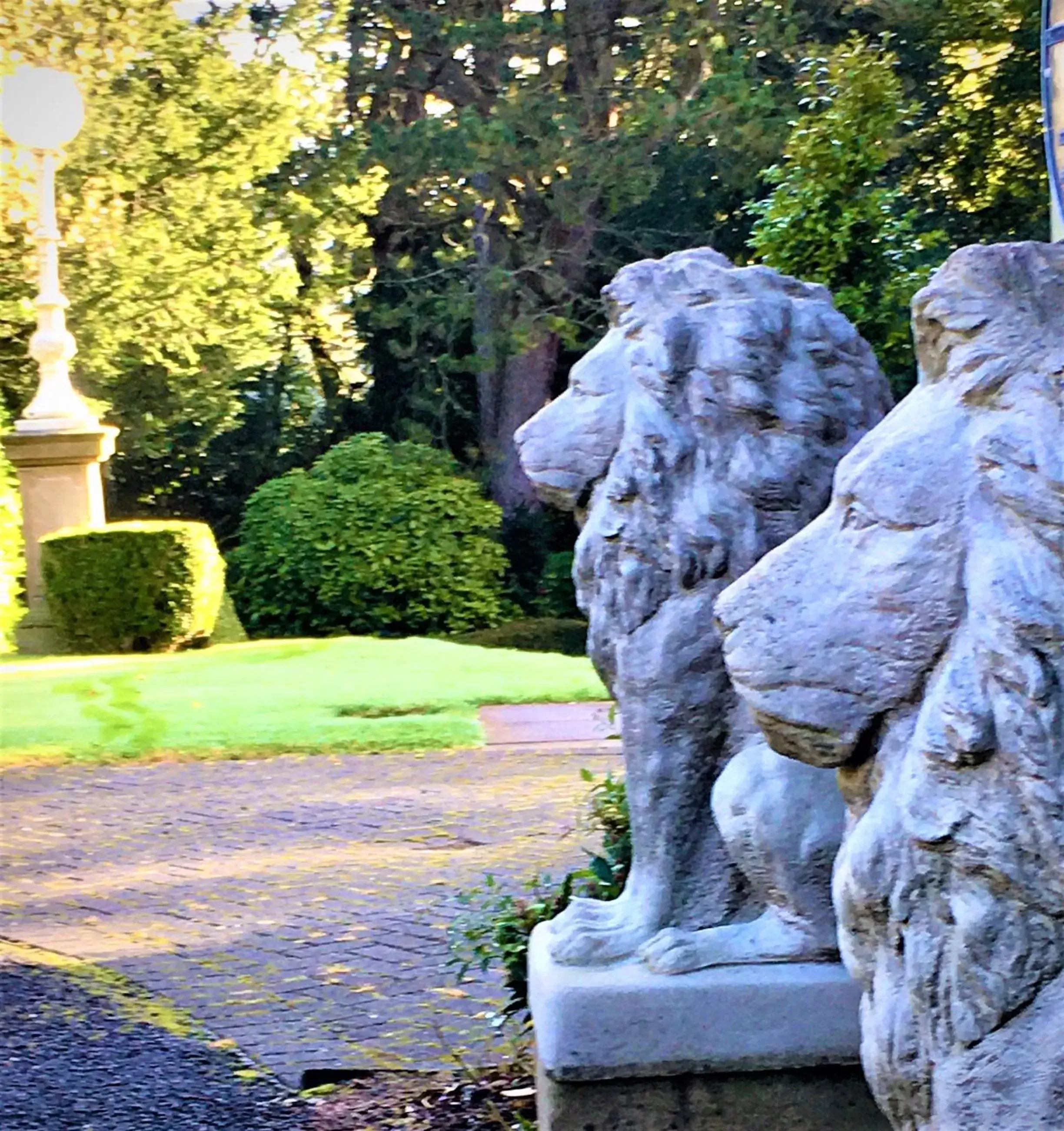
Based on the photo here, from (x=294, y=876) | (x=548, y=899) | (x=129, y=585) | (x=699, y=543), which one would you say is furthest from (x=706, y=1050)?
(x=129, y=585)

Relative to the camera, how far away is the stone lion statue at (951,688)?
141cm

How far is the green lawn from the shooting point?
1048 cm

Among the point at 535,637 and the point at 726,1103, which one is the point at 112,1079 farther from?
the point at 535,637

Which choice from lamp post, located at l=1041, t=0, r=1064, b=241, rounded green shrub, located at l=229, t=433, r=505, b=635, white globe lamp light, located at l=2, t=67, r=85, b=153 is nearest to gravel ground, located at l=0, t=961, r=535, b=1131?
lamp post, located at l=1041, t=0, r=1064, b=241

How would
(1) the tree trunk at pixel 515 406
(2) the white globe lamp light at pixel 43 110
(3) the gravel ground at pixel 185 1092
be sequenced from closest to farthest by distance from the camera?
(3) the gravel ground at pixel 185 1092 < (2) the white globe lamp light at pixel 43 110 < (1) the tree trunk at pixel 515 406

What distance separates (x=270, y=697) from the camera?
40.5 ft

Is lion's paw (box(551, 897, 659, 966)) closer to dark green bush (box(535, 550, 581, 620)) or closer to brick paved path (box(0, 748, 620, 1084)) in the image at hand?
brick paved path (box(0, 748, 620, 1084))

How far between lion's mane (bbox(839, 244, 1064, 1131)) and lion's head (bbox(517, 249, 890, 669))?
1156 mm

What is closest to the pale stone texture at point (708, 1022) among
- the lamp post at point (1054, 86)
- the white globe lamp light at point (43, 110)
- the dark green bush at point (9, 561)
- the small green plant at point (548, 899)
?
the small green plant at point (548, 899)

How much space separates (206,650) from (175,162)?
7.44 metres

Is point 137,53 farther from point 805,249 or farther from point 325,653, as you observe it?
point 805,249

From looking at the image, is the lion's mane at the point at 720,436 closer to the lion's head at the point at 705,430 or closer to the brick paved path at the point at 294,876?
the lion's head at the point at 705,430

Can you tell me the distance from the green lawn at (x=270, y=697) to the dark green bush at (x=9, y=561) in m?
0.56

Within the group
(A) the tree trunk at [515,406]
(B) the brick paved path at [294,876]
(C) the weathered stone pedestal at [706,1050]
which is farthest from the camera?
(A) the tree trunk at [515,406]
